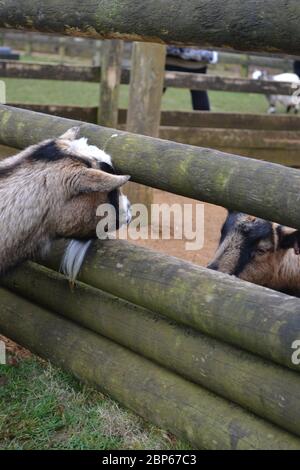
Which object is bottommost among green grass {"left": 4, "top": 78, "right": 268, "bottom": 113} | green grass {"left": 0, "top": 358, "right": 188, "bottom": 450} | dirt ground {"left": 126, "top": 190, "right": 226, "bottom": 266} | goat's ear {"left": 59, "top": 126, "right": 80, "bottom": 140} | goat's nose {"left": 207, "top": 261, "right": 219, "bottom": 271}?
green grass {"left": 4, "top": 78, "right": 268, "bottom": 113}

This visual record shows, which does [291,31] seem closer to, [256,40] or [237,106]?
[256,40]

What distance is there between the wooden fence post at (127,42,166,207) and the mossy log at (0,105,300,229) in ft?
7.83

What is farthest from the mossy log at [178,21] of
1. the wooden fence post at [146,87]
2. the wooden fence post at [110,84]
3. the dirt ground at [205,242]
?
the wooden fence post at [110,84]

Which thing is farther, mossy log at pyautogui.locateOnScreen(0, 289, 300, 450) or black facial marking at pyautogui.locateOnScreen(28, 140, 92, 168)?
black facial marking at pyautogui.locateOnScreen(28, 140, 92, 168)

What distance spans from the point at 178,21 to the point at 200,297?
1175mm

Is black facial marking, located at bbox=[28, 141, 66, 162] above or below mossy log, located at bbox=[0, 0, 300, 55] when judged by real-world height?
below

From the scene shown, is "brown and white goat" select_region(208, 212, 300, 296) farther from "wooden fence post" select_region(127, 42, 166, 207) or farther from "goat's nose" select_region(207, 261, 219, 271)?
"wooden fence post" select_region(127, 42, 166, 207)

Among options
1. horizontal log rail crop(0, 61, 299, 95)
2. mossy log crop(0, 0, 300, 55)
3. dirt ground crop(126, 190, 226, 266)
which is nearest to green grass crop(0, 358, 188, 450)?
mossy log crop(0, 0, 300, 55)

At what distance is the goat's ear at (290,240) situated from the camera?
3.98m

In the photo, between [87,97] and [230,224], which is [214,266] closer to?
[230,224]

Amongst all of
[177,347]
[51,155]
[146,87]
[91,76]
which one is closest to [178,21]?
[51,155]

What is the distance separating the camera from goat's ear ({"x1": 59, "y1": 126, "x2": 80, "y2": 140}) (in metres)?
3.93

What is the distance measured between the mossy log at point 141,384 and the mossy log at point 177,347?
46 millimetres
